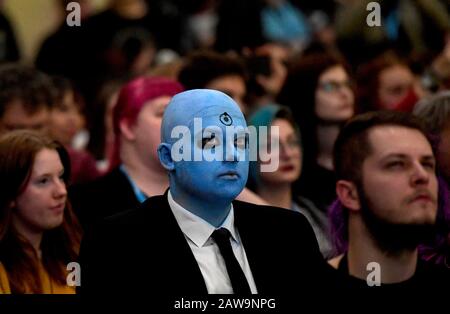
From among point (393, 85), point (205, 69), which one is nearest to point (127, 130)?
point (205, 69)

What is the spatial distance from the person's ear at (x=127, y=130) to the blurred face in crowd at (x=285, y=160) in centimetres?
61

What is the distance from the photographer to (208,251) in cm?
306

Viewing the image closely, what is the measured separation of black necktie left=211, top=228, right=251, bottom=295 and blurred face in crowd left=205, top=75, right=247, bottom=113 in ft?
7.58

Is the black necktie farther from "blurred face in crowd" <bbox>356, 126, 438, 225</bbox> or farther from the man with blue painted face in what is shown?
"blurred face in crowd" <bbox>356, 126, 438, 225</bbox>

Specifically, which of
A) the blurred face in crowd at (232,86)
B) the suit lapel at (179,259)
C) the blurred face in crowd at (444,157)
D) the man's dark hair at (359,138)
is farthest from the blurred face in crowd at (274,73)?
the suit lapel at (179,259)

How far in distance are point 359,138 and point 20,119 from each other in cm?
171

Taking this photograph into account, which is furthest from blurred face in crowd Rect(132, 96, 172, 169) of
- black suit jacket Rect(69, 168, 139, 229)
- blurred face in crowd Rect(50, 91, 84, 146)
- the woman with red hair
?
blurred face in crowd Rect(50, 91, 84, 146)

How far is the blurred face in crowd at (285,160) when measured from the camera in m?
4.89

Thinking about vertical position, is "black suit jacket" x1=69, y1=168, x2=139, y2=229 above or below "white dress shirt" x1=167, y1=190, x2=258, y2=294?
above

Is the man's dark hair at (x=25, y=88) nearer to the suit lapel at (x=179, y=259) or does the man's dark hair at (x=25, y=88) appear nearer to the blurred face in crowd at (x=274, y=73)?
the blurred face in crowd at (x=274, y=73)

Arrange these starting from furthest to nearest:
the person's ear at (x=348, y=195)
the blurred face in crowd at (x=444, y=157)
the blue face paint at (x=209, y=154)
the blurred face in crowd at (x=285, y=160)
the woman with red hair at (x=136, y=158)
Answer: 1. the blurred face in crowd at (x=285, y=160)
2. the woman with red hair at (x=136, y=158)
3. the blurred face in crowd at (x=444, y=157)
4. the person's ear at (x=348, y=195)
5. the blue face paint at (x=209, y=154)

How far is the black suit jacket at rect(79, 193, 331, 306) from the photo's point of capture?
9.97 ft
